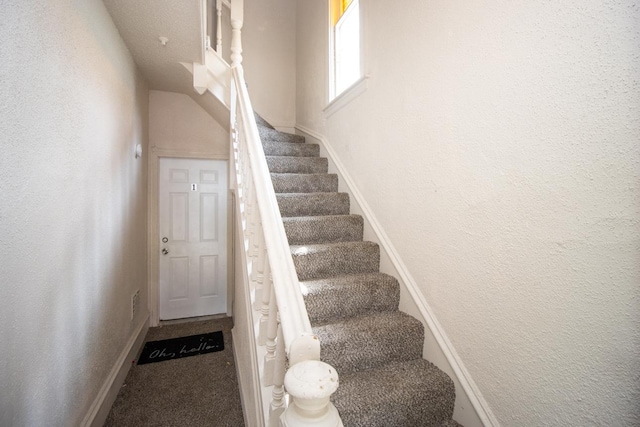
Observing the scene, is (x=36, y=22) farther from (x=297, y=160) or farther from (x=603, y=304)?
(x=603, y=304)

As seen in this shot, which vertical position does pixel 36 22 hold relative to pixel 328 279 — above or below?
above

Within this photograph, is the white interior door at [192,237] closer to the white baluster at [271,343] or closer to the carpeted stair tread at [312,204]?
the carpeted stair tread at [312,204]

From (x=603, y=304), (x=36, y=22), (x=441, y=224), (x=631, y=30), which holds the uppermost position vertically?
(x=36, y=22)

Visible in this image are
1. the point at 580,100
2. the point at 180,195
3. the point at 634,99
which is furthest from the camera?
the point at 180,195

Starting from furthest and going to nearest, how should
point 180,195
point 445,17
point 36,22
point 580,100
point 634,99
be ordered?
1. point 180,195
2. point 445,17
3. point 36,22
4. point 580,100
5. point 634,99

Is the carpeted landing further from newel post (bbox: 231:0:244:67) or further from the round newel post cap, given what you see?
newel post (bbox: 231:0:244:67)

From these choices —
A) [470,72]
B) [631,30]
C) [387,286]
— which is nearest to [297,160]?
[387,286]

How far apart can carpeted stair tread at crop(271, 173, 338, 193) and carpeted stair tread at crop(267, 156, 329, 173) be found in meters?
0.16

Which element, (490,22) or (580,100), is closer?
(580,100)

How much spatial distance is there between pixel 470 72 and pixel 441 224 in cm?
65

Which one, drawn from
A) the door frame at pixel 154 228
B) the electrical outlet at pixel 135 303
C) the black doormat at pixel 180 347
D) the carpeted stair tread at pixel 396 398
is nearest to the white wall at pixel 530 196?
the carpeted stair tread at pixel 396 398

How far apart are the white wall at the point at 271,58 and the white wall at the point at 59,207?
1703mm

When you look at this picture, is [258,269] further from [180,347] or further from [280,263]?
[180,347]

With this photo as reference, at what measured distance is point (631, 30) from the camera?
657 millimetres
